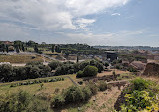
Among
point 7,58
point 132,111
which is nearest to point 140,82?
point 132,111

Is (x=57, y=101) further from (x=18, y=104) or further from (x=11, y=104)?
(x=11, y=104)

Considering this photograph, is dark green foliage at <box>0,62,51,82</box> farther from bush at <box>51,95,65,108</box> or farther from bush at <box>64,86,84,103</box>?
bush at <box>64,86,84,103</box>

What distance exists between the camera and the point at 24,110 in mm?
4441

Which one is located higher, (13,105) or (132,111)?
(132,111)

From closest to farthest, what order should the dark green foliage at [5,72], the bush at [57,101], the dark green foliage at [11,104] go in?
the dark green foliage at [11,104] < the bush at [57,101] < the dark green foliage at [5,72]

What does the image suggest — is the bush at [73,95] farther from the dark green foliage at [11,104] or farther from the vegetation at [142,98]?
the vegetation at [142,98]

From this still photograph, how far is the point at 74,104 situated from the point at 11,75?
62.4 feet

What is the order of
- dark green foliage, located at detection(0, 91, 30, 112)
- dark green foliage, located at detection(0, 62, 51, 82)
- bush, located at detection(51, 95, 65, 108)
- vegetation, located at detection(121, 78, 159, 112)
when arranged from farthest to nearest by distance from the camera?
dark green foliage, located at detection(0, 62, 51, 82) < bush, located at detection(51, 95, 65, 108) < dark green foliage, located at detection(0, 91, 30, 112) < vegetation, located at detection(121, 78, 159, 112)

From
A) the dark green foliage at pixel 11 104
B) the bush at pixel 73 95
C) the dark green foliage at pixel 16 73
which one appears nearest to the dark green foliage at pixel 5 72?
the dark green foliage at pixel 16 73

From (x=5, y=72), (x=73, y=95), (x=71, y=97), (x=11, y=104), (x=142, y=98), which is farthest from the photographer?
(x=5, y=72)

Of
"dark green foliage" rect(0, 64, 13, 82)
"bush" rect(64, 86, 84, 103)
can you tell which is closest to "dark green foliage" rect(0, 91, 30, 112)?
"bush" rect(64, 86, 84, 103)

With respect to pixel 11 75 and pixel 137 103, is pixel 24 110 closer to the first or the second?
pixel 137 103

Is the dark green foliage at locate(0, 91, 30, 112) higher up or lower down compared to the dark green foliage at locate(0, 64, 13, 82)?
higher up

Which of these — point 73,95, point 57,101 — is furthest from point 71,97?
point 57,101
